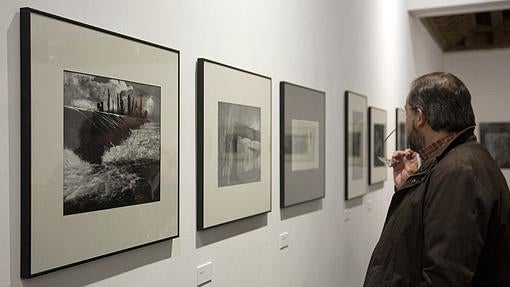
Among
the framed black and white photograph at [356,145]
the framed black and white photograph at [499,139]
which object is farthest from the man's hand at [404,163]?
the framed black and white photograph at [499,139]

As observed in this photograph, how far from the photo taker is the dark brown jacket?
89.4 inches

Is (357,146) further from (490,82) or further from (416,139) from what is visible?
(490,82)

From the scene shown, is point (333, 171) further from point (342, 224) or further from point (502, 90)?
point (502, 90)

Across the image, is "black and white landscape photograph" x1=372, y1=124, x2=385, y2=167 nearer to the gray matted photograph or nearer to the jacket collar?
the gray matted photograph

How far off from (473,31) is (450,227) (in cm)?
896

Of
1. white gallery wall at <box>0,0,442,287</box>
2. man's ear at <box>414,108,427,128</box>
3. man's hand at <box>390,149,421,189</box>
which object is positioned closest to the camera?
white gallery wall at <box>0,0,442,287</box>

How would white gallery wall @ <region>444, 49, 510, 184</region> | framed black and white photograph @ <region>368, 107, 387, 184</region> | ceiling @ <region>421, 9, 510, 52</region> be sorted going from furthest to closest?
white gallery wall @ <region>444, 49, 510, 184</region> < ceiling @ <region>421, 9, 510, 52</region> < framed black and white photograph @ <region>368, 107, 387, 184</region>

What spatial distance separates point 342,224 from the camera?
183 inches

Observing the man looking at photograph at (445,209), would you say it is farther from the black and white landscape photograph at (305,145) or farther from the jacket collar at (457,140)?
the black and white landscape photograph at (305,145)

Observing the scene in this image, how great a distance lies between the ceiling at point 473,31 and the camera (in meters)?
9.48

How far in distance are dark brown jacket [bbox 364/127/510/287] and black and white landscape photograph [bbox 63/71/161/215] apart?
3.34ft

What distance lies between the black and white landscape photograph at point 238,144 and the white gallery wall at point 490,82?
27.8 ft

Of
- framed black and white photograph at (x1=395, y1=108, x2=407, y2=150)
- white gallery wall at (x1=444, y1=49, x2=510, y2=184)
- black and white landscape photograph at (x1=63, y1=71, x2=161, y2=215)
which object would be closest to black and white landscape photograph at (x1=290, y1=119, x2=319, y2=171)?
black and white landscape photograph at (x1=63, y1=71, x2=161, y2=215)

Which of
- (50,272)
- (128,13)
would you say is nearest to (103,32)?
(128,13)
